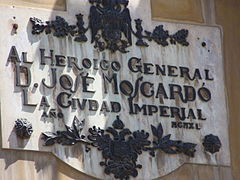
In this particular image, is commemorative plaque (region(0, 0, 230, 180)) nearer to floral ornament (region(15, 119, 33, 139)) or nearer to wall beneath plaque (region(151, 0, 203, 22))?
floral ornament (region(15, 119, 33, 139))

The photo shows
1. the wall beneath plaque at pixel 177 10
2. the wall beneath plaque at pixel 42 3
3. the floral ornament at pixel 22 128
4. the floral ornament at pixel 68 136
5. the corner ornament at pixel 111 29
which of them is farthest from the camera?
the wall beneath plaque at pixel 177 10

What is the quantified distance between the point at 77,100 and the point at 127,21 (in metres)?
1.08

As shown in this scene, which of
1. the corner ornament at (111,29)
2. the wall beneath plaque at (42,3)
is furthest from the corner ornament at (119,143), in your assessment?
the wall beneath plaque at (42,3)

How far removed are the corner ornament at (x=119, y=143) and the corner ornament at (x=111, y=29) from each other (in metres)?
0.83

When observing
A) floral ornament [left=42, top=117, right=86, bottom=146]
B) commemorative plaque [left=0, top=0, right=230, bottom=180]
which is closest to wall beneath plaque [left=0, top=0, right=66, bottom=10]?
commemorative plaque [left=0, top=0, right=230, bottom=180]

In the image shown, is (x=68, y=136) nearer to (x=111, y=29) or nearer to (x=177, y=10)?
(x=111, y=29)

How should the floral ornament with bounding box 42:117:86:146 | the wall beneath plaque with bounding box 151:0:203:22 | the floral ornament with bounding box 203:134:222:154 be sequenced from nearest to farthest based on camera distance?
the floral ornament with bounding box 42:117:86:146 → the floral ornament with bounding box 203:134:222:154 → the wall beneath plaque with bounding box 151:0:203:22

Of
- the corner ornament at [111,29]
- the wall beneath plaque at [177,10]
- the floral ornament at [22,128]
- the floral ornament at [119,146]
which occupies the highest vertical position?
the wall beneath plaque at [177,10]

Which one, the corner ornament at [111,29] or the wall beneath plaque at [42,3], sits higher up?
the wall beneath plaque at [42,3]

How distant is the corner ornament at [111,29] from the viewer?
14625 mm

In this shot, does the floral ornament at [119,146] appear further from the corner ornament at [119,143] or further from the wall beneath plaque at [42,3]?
the wall beneath plaque at [42,3]

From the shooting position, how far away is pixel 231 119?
15.2 meters

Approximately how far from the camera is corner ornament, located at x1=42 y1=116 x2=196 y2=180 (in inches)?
561

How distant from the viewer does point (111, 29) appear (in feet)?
48.9
